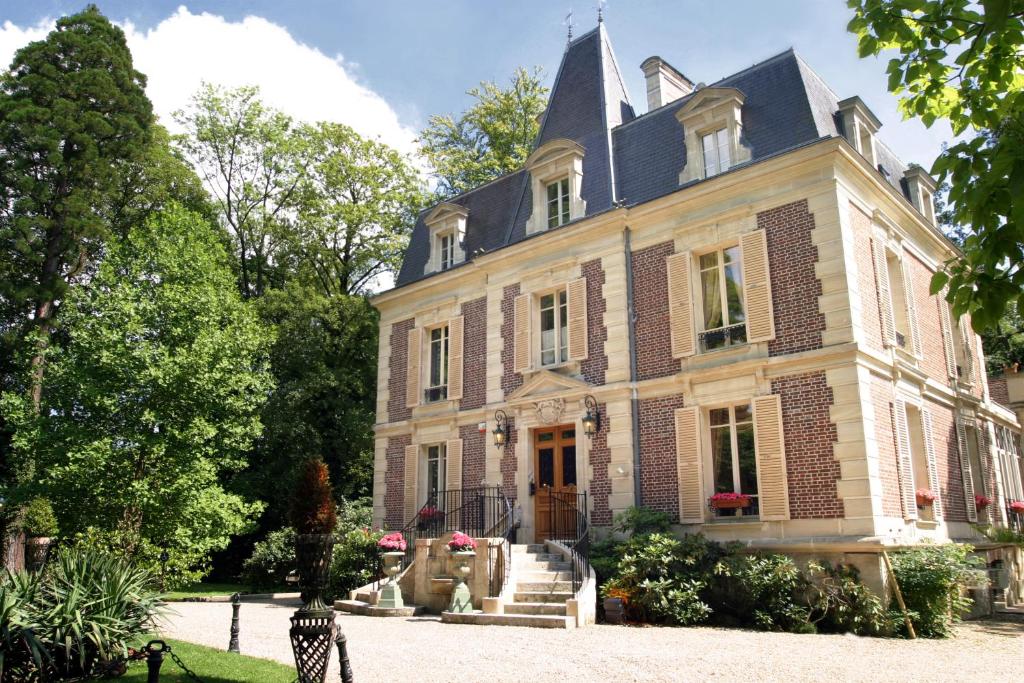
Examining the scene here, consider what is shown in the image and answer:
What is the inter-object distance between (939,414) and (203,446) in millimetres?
15224

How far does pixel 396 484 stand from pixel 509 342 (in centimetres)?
485

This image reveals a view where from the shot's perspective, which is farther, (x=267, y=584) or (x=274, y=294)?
(x=274, y=294)

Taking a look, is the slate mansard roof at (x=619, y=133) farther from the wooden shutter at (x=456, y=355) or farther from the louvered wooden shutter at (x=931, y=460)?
the louvered wooden shutter at (x=931, y=460)

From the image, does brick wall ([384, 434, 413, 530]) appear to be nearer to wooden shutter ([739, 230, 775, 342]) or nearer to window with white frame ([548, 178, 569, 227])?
window with white frame ([548, 178, 569, 227])

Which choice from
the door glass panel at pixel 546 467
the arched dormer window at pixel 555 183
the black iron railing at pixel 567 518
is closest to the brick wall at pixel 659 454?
the black iron railing at pixel 567 518

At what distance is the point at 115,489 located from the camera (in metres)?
15.2

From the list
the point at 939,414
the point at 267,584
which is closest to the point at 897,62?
the point at 939,414

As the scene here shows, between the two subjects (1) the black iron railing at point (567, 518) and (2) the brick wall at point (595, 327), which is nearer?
(1) the black iron railing at point (567, 518)

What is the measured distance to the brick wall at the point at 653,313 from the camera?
14242 mm

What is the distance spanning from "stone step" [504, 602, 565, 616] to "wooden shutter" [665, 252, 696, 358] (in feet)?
16.9

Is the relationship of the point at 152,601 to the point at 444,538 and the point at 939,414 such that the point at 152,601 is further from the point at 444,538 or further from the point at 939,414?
the point at 939,414

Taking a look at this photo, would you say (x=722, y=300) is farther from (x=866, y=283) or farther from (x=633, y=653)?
(x=633, y=653)

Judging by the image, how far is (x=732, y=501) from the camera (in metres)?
12.6

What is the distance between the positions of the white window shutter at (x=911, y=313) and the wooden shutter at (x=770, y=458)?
3839 millimetres
